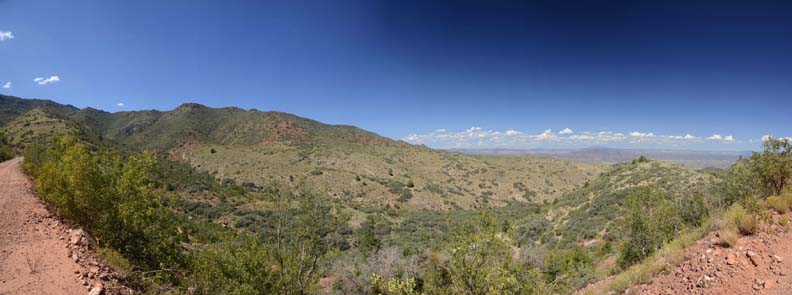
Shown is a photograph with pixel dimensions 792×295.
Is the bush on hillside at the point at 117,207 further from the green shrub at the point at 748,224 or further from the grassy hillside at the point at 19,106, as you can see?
the grassy hillside at the point at 19,106

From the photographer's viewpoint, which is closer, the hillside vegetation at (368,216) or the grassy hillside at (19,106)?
the hillside vegetation at (368,216)

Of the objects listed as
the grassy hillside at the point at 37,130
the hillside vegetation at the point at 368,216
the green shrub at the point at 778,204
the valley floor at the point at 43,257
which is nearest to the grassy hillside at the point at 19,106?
the grassy hillside at the point at 37,130

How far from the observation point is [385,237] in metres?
32.8

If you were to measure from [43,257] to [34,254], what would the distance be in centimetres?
32

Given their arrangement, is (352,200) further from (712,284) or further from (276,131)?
(276,131)

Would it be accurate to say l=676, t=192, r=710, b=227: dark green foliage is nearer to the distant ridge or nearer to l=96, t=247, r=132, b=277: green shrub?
l=96, t=247, r=132, b=277: green shrub

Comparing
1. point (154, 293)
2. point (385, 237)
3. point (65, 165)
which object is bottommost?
point (385, 237)

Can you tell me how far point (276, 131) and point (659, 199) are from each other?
94.3m

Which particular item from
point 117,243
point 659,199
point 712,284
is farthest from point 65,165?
point 659,199

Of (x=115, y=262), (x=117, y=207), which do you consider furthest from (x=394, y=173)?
(x=115, y=262)

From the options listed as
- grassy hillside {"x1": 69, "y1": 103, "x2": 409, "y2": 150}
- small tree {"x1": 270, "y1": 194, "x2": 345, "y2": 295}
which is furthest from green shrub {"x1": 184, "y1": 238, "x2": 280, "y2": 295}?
grassy hillside {"x1": 69, "y1": 103, "x2": 409, "y2": 150}

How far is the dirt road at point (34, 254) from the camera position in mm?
6898

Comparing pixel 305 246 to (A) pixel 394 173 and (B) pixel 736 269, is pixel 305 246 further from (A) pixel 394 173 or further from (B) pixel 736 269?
(A) pixel 394 173

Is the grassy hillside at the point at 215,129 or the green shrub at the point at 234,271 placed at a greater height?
the grassy hillside at the point at 215,129
